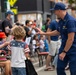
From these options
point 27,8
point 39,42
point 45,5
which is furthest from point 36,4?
point 39,42

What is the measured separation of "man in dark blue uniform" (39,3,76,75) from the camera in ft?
24.3

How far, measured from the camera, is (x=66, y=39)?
24.7ft

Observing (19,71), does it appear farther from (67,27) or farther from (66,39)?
(67,27)

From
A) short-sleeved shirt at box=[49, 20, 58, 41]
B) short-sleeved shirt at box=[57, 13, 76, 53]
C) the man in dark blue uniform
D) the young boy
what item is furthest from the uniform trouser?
short-sleeved shirt at box=[49, 20, 58, 41]

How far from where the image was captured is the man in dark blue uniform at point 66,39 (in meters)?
7.41

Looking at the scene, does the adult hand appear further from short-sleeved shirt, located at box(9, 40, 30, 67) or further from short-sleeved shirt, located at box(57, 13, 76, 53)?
short-sleeved shirt, located at box(9, 40, 30, 67)

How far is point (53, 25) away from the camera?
12609 mm

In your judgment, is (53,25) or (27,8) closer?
(53,25)

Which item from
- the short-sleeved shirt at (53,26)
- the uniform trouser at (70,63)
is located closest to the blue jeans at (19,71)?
the uniform trouser at (70,63)

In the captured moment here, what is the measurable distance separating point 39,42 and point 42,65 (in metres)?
3.47

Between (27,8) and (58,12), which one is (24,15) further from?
(58,12)

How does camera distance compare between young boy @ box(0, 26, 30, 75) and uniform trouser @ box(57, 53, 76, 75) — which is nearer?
uniform trouser @ box(57, 53, 76, 75)

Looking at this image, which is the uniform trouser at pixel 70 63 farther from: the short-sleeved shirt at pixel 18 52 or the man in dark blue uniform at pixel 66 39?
the short-sleeved shirt at pixel 18 52

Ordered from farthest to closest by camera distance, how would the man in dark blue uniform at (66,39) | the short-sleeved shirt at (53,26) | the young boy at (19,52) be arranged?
the short-sleeved shirt at (53,26) < the young boy at (19,52) < the man in dark blue uniform at (66,39)
